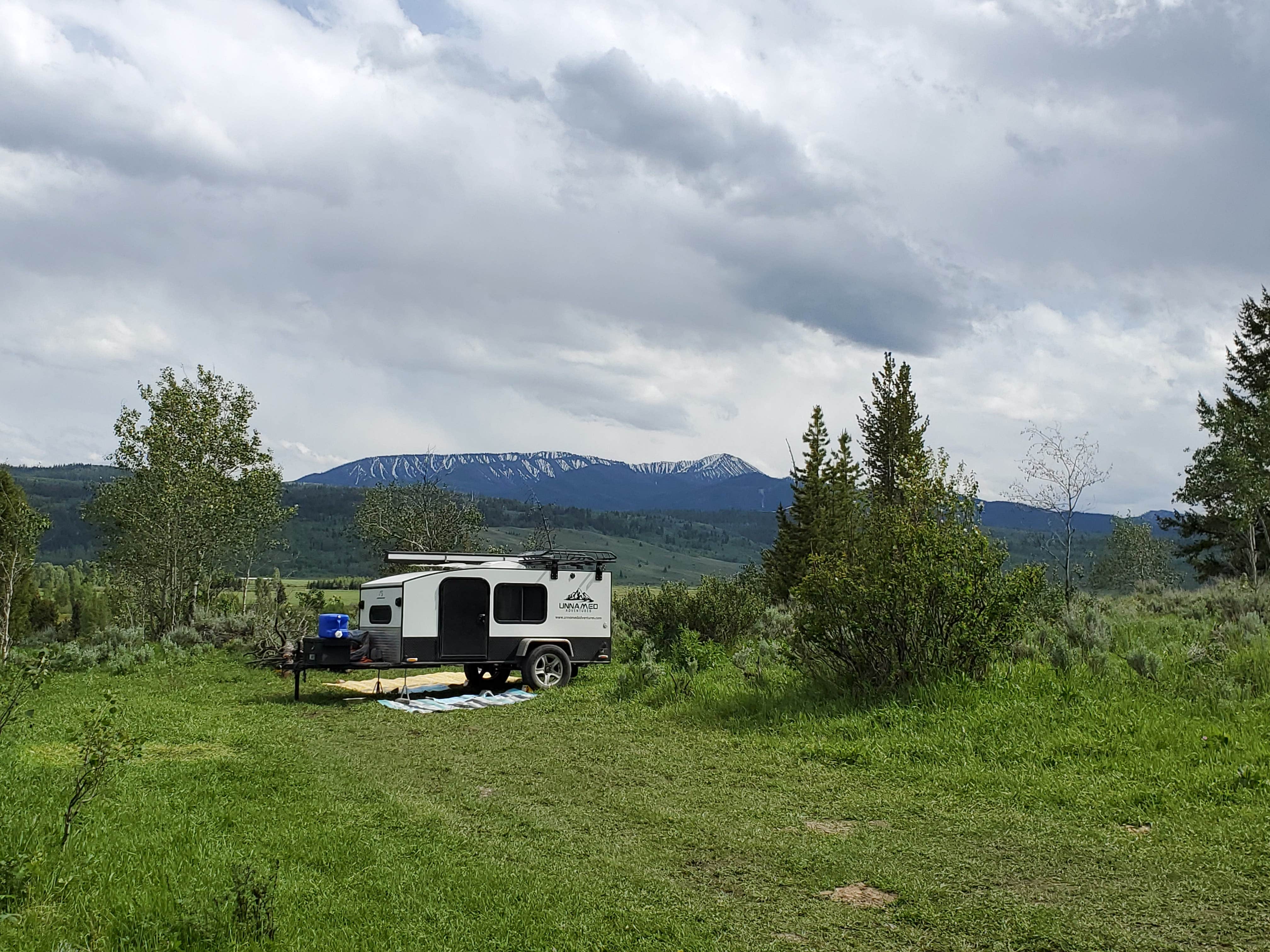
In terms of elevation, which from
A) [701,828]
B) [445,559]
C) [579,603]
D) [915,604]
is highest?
[445,559]

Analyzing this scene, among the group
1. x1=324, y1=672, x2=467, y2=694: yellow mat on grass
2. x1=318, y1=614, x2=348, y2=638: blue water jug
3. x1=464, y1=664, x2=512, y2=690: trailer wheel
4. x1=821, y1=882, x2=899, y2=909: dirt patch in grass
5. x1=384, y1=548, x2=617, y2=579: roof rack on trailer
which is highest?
x1=384, y1=548, x2=617, y2=579: roof rack on trailer

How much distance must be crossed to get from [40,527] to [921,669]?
22.3m

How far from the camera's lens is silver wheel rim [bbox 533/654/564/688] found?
15.1 metres

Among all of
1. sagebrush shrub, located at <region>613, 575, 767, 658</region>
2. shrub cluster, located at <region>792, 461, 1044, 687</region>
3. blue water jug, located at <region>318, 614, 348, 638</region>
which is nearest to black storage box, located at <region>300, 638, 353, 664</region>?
blue water jug, located at <region>318, 614, 348, 638</region>

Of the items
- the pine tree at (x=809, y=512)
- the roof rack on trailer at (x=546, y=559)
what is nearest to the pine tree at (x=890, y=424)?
the pine tree at (x=809, y=512)

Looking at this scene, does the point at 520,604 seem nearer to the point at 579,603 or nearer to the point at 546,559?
the point at 546,559

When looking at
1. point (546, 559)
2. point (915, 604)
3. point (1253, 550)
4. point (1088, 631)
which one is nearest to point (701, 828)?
point (915, 604)

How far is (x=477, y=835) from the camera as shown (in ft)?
21.3

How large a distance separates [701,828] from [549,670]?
29.4 feet

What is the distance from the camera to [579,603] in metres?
15.7

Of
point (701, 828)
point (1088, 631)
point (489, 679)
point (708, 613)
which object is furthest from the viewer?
point (708, 613)

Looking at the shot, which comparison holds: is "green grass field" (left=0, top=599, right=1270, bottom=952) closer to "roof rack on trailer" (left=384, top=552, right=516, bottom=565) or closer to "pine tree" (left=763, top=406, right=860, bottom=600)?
"roof rack on trailer" (left=384, top=552, right=516, bottom=565)

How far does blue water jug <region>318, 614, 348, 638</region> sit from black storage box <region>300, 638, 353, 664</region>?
311mm

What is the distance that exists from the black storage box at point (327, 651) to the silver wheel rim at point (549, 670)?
3.01 meters
